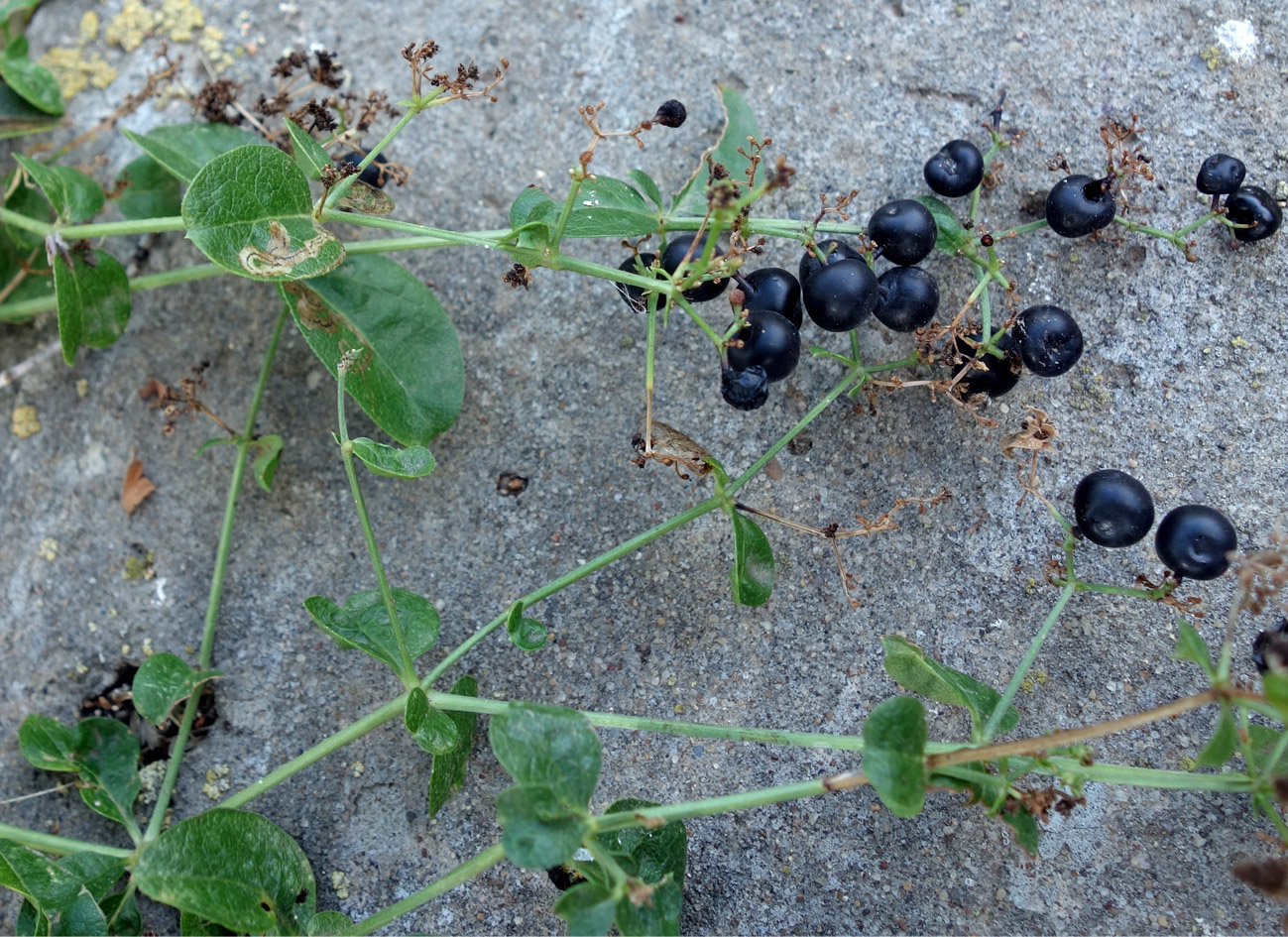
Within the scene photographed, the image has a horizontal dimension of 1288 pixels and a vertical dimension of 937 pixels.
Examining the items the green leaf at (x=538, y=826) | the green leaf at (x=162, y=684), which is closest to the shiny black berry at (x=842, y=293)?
the green leaf at (x=538, y=826)

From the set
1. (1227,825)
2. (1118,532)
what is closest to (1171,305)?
(1118,532)

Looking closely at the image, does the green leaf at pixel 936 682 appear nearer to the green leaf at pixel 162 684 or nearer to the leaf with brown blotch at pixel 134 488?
the green leaf at pixel 162 684

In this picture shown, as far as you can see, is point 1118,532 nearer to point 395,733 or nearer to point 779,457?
point 779,457

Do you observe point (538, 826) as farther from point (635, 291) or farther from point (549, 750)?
point (635, 291)

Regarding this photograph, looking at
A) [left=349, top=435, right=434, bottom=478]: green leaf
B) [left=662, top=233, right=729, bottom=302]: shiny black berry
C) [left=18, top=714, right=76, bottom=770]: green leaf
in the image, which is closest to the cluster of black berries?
[left=662, top=233, right=729, bottom=302]: shiny black berry

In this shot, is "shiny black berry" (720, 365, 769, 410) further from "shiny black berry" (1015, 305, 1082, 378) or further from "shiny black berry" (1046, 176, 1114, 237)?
"shiny black berry" (1046, 176, 1114, 237)
